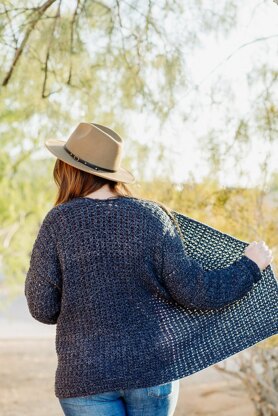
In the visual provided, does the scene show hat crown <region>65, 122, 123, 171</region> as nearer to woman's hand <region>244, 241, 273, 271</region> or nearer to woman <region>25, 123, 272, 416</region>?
woman <region>25, 123, 272, 416</region>

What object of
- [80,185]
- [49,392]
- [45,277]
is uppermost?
[80,185]

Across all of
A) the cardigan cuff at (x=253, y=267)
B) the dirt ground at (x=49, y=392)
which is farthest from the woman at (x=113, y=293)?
the dirt ground at (x=49, y=392)

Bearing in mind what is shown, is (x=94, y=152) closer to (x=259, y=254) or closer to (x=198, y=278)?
(x=198, y=278)

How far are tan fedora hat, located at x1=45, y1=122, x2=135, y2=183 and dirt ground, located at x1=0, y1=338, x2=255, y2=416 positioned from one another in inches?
194

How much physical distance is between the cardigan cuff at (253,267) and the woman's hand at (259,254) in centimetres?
1

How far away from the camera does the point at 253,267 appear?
7.81 feet

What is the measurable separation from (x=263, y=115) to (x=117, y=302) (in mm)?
3056

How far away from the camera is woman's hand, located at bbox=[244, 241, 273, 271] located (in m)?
2.41

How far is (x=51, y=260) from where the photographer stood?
88.5 inches

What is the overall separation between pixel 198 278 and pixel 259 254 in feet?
0.85

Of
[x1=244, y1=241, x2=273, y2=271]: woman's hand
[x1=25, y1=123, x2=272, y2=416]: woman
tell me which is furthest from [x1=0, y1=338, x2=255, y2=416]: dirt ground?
[x1=25, y1=123, x2=272, y2=416]: woman

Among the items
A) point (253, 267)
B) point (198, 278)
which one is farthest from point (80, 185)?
point (253, 267)

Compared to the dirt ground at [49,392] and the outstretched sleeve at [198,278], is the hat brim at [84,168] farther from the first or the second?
the dirt ground at [49,392]

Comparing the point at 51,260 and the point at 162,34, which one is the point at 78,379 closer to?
the point at 51,260
